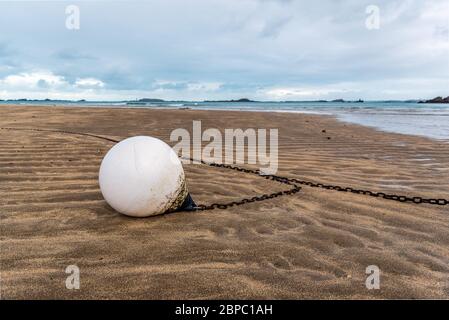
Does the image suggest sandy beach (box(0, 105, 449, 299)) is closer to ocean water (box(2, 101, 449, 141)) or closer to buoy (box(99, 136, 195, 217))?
buoy (box(99, 136, 195, 217))

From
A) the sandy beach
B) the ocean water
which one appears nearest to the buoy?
the sandy beach

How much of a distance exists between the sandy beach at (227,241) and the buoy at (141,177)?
186 millimetres

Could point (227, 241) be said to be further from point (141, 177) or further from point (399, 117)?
point (399, 117)

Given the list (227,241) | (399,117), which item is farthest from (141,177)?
(399,117)

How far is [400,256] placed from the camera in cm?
321

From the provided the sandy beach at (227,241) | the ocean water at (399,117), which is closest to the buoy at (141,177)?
the sandy beach at (227,241)

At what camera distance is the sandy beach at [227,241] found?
2680 mm

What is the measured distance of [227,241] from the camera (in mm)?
3449

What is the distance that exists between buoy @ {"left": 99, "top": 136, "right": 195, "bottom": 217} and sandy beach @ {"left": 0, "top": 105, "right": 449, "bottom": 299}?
0.19 m

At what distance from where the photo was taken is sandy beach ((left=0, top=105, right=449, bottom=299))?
268cm

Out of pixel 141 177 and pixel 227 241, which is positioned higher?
pixel 141 177

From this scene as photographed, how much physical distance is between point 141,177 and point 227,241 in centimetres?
101
